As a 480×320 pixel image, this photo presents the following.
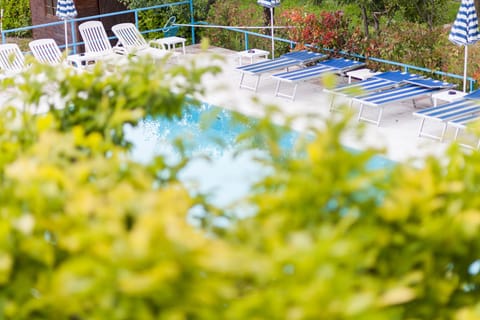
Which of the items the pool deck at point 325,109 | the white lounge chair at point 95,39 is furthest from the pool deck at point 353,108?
the white lounge chair at point 95,39

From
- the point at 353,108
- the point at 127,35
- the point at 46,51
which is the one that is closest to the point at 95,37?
the point at 127,35

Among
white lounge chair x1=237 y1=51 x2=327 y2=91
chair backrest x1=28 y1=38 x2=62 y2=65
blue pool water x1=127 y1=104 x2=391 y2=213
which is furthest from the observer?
chair backrest x1=28 y1=38 x2=62 y2=65

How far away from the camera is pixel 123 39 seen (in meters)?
13.5

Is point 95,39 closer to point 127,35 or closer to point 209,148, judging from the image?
point 127,35

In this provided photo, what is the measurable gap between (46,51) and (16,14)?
22.6ft

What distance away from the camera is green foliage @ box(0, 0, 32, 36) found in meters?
18.9

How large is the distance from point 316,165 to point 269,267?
1.52 ft

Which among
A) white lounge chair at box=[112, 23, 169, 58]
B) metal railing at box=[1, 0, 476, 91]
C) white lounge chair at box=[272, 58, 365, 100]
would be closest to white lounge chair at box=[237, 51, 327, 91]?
white lounge chair at box=[272, 58, 365, 100]

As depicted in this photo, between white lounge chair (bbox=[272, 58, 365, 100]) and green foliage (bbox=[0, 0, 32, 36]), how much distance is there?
8930 mm

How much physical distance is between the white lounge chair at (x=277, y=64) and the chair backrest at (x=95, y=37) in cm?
251

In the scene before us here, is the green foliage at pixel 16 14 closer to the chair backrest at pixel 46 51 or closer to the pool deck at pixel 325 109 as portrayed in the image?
the chair backrest at pixel 46 51

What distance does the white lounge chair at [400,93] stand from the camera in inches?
396

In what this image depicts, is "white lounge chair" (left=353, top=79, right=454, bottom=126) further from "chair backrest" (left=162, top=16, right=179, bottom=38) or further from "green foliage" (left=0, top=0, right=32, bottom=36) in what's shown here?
"green foliage" (left=0, top=0, right=32, bottom=36)

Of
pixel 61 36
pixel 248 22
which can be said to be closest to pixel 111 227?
pixel 248 22
